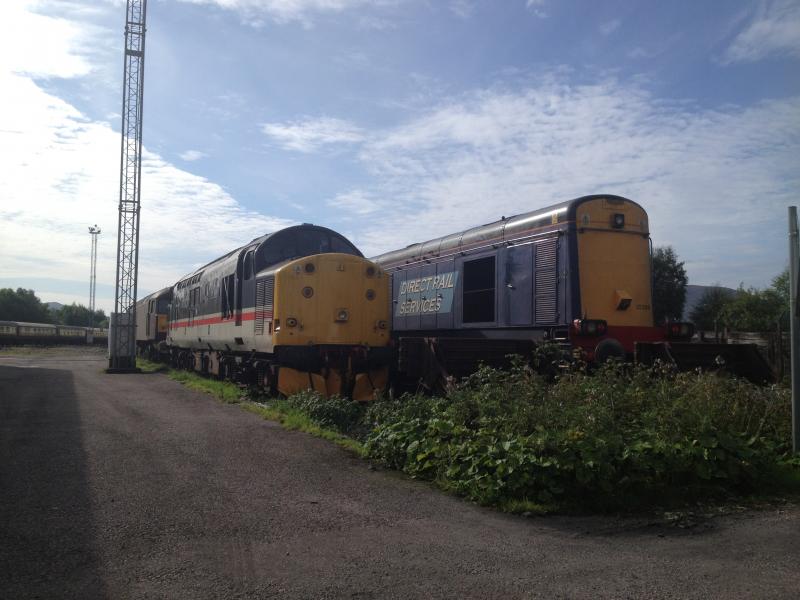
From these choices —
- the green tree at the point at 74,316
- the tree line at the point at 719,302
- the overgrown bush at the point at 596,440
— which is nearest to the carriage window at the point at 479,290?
the overgrown bush at the point at 596,440

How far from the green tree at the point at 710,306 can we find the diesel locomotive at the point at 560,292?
1397 inches

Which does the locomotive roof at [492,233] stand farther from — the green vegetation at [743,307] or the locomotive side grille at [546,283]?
the green vegetation at [743,307]

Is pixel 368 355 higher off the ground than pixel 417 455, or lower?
higher

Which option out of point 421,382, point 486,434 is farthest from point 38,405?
point 486,434

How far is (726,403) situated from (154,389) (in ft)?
46.1

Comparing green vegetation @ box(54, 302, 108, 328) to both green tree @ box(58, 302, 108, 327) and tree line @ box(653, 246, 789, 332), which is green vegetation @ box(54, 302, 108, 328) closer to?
green tree @ box(58, 302, 108, 327)

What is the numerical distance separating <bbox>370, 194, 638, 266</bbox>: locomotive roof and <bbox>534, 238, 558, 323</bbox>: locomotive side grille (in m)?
0.49

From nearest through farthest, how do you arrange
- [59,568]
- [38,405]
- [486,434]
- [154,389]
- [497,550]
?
[59,568], [497,550], [486,434], [38,405], [154,389]

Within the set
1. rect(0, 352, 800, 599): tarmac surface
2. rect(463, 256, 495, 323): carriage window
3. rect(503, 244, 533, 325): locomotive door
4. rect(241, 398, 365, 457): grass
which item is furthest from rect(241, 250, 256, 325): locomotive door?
rect(0, 352, 800, 599): tarmac surface

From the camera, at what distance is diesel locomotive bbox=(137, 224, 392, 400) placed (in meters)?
13.2

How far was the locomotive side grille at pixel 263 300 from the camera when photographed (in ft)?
44.3

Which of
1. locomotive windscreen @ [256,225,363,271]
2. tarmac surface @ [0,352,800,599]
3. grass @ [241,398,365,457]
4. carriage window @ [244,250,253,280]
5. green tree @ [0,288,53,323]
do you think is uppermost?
green tree @ [0,288,53,323]

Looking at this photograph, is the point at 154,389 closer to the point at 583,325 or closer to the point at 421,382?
the point at 421,382

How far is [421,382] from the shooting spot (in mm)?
11180
